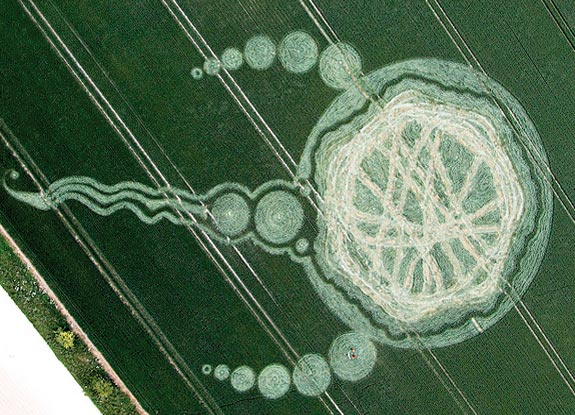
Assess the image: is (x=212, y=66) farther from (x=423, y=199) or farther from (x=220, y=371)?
(x=220, y=371)

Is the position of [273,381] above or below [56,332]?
below

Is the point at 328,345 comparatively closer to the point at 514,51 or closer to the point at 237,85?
the point at 237,85

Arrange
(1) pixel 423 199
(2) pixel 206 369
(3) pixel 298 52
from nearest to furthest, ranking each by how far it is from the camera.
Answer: (3) pixel 298 52 → (2) pixel 206 369 → (1) pixel 423 199

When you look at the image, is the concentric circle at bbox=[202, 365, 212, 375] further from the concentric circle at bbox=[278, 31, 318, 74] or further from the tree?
the concentric circle at bbox=[278, 31, 318, 74]

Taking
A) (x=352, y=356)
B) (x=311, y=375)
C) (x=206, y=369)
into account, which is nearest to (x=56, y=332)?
(x=206, y=369)

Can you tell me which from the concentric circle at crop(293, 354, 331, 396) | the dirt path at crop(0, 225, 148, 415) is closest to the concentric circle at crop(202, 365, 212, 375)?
the dirt path at crop(0, 225, 148, 415)

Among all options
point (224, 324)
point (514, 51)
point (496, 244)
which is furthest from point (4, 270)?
point (514, 51)
